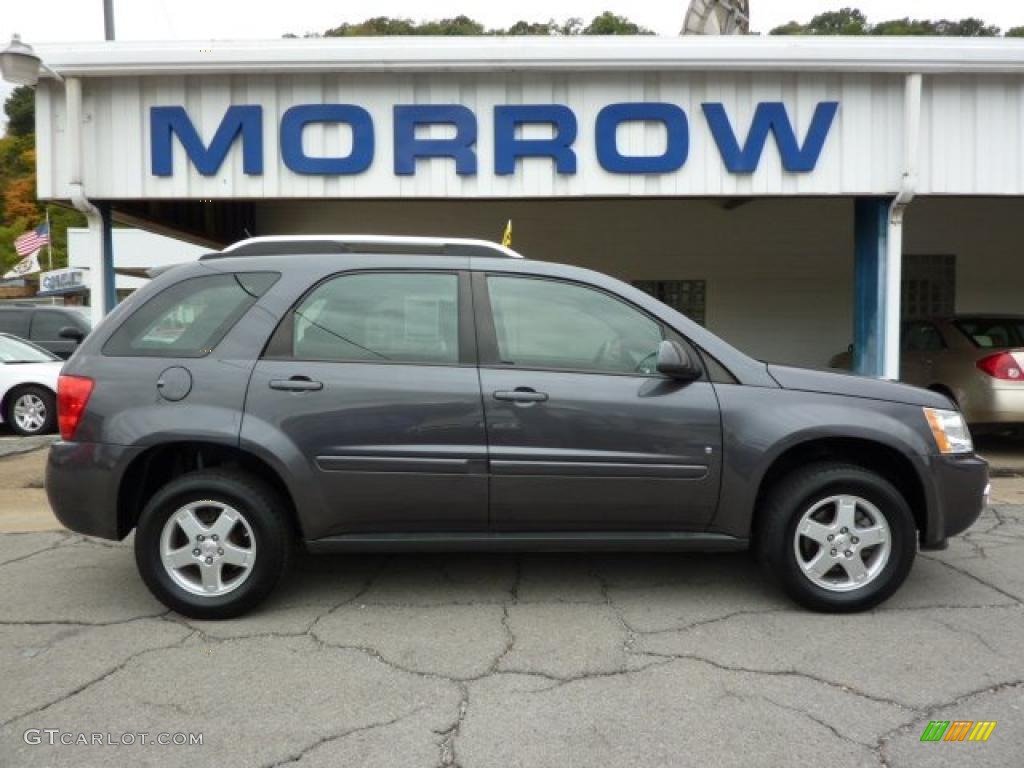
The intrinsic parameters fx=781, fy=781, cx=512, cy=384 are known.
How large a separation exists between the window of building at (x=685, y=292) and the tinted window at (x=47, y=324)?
9.12 meters

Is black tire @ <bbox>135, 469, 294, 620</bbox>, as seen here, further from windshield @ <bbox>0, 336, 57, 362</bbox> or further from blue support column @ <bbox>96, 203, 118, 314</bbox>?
windshield @ <bbox>0, 336, 57, 362</bbox>

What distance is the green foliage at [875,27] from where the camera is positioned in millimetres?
24622

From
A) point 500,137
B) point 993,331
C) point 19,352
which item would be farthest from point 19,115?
point 993,331

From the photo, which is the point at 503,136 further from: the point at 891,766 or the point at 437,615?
the point at 891,766

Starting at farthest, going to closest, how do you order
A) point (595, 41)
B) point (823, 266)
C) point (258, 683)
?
point (823, 266)
point (595, 41)
point (258, 683)

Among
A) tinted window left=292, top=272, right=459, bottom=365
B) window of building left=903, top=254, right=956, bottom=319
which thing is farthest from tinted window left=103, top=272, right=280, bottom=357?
window of building left=903, top=254, right=956, bottom=319

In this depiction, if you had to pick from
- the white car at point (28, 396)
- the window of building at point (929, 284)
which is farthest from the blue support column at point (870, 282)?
the white car at point (28, 396)

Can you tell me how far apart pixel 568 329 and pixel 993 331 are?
613 centimetres

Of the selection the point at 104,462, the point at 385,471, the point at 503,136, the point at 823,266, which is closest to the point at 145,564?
the point at 104,462

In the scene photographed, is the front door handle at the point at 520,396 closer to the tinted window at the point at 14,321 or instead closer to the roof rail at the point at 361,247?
the roof rail at the point at 361,247

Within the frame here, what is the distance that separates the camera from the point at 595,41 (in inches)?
280

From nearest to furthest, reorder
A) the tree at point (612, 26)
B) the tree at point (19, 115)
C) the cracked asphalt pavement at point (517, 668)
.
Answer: the cracked asphalt pavement at point (517, 668)
the tree at point (612, 26)
the tree at point (19, 115)

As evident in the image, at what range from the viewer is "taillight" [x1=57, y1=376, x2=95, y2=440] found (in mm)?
3574

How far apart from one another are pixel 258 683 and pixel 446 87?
5.80 metres
